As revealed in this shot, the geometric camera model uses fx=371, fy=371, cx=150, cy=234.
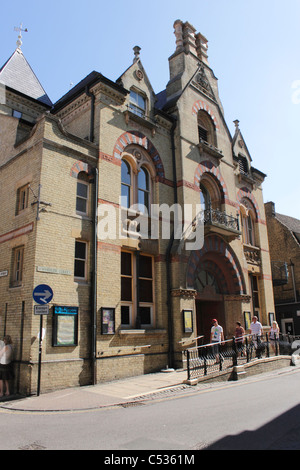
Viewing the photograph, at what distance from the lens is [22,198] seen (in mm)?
13781

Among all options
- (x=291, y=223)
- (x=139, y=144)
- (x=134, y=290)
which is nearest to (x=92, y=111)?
(x=139, y=144)

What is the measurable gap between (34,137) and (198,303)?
11.3 metres

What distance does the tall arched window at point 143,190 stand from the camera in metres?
16.2

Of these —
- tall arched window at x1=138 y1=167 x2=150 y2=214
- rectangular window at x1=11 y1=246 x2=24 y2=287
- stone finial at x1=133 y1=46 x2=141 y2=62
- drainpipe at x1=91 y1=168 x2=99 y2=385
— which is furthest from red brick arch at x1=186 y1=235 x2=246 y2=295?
stone finial at x1=133 y1=46 x2=141 y2=62

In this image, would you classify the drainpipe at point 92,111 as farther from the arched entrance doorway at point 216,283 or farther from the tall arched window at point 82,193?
the arched entrance doorway at point 216,283

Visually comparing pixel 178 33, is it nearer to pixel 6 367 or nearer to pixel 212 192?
pixel 212 192

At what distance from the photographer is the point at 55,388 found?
11.2 m

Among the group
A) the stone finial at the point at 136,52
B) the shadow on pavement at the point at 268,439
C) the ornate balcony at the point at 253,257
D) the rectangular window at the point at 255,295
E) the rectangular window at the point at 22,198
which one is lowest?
the shadow on pavement at the point at 268,439

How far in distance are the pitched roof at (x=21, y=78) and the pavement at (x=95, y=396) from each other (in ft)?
46.5

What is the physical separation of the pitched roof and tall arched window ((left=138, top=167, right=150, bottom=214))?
22.5ft

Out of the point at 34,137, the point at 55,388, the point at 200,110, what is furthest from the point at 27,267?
the point at 200,110

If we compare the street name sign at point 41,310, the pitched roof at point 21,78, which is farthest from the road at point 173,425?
the pitched roof at point 21,78

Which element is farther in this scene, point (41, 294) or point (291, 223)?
point (291, 223)

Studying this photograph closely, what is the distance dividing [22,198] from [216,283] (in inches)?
411
